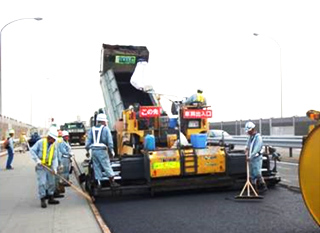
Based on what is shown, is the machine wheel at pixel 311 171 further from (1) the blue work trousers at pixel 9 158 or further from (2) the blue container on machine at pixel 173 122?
(1) the blue work trousers at pixel 9 158

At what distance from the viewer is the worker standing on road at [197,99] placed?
13.3m

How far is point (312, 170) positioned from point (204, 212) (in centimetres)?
329

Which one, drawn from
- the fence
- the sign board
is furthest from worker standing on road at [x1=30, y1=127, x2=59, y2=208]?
the fence

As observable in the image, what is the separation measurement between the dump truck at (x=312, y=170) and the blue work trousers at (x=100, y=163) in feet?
17.5

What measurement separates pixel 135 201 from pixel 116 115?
4464 millimetres

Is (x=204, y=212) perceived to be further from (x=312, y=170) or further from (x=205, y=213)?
(x=312, y=170)

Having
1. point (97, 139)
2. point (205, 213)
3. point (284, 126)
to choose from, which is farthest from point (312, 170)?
point (284, 126)

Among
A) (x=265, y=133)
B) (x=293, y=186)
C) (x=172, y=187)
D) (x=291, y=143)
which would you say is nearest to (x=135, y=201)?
(x=172, y=187)

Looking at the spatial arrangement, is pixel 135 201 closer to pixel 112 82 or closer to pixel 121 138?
pixel 121 138

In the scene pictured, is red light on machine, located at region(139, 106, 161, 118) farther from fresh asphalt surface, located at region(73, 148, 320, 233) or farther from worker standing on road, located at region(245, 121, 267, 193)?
worker standing on road, located at region(245, 121, 267, 193)

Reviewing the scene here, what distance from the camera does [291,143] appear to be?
776 inches

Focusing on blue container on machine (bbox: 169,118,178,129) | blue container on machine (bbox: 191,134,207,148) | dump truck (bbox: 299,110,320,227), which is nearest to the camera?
dump truck (bbox: 299,110,320,227)

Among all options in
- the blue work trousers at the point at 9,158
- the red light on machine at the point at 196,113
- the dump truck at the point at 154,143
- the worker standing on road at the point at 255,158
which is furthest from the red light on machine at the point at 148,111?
the blue work trousers at the point at 9,158

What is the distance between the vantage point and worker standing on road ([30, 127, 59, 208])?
1079cm
